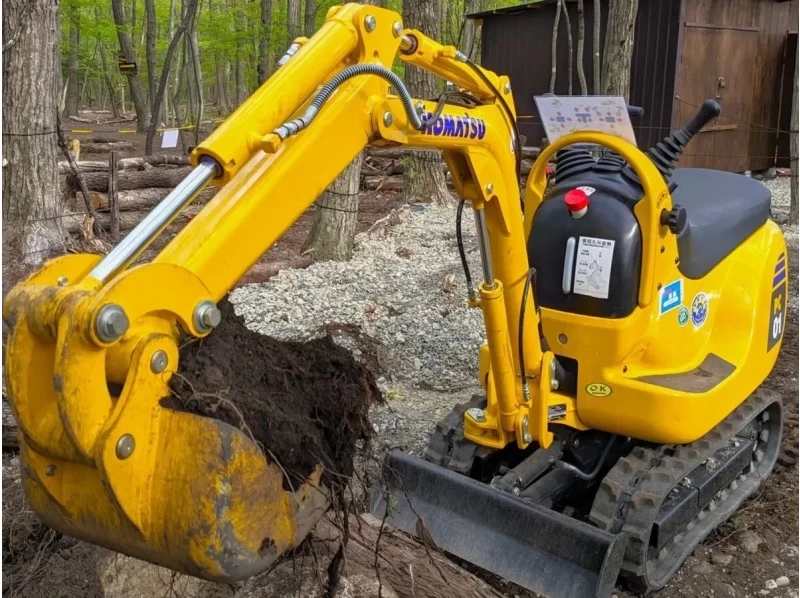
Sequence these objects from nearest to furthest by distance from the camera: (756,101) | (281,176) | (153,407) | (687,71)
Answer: (153,407)
(281,176)
(687,71)
(756,101)

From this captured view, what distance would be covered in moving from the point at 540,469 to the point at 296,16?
664 inches

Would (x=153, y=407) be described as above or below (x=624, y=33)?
below

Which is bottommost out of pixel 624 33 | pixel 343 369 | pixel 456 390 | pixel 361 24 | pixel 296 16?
pixel 456 390

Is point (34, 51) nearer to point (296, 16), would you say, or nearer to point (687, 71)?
point (687, 71)

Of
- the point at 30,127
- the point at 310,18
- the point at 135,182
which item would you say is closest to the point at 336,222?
the point at 30,127

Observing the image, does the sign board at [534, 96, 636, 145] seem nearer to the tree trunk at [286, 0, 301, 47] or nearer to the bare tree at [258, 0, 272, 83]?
the bare tree at [258, 0, 272, 83]

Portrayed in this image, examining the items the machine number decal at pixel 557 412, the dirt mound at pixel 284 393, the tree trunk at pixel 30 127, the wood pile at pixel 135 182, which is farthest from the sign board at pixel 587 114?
the wood pile at pixel 135 182

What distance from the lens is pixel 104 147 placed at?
1755 cm

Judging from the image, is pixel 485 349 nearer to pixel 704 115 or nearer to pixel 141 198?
pixel 704 115

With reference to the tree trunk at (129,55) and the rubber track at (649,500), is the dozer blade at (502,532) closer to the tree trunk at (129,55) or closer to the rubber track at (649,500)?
the rubber track at (649,500)

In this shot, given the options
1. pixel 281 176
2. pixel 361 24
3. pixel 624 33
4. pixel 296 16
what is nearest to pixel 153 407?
pixel 281 176

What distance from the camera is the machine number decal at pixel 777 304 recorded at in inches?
158

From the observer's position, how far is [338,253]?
8.05 metres

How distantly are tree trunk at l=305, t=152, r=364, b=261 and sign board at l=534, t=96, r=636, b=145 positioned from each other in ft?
15.9
